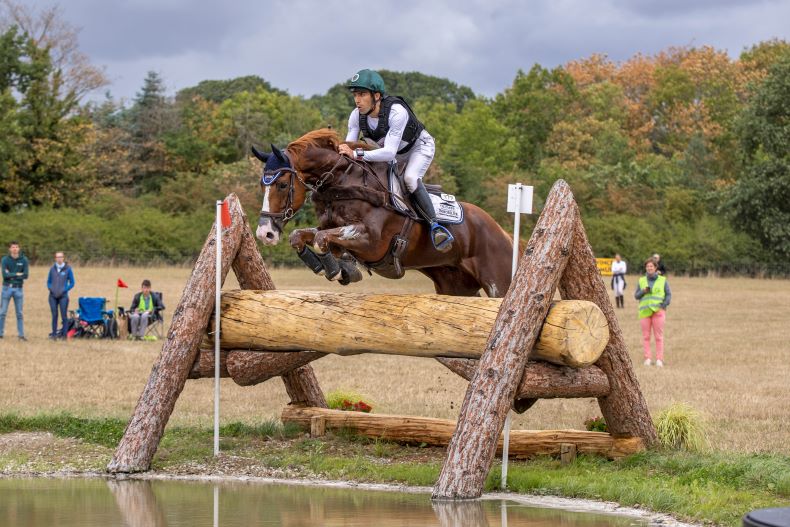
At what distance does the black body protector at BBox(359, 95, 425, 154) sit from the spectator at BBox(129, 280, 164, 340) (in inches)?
518

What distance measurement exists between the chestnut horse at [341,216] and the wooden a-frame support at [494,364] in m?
1.01

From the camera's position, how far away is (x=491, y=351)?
859cm

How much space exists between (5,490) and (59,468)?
101 cm

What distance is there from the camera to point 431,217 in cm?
995

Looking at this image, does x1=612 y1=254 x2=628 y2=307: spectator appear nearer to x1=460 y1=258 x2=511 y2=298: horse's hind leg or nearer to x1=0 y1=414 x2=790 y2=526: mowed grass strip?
x1=0 y1=414 x2=790 y2=526: mowed grass strip

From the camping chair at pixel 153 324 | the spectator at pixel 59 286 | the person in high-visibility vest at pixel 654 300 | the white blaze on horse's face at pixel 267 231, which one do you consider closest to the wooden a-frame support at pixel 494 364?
the white blaze on horse's face at pixel 267 231

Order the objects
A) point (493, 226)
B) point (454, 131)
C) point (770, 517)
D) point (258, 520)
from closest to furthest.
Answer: point (770, 517)
point (258, 520)
point (493, 226)
point (454, 131)

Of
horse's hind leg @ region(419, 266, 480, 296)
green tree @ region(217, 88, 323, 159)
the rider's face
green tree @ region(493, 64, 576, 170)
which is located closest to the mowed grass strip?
horse's hind leg @ region(419, 266, 480, 296)

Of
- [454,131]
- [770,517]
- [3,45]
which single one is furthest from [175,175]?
[770,517]

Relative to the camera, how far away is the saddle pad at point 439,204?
9742mm

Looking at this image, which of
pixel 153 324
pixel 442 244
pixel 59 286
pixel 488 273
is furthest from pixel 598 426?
pixel 153 324

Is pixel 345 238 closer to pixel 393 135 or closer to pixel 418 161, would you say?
pixel 393 135

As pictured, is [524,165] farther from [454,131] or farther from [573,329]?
[573,329]

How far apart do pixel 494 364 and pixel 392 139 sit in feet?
7.28
